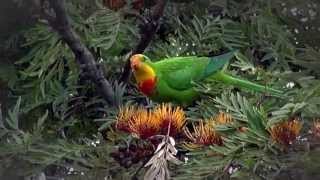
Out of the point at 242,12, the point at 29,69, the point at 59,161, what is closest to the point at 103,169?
the point at 59,161

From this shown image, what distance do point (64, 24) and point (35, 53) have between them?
0.20 m

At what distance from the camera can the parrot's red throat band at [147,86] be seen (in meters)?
0.78

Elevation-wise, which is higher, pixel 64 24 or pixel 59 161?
pixel 64 24

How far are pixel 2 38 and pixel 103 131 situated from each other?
0.19m

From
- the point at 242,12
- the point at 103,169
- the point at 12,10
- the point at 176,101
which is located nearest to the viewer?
the point at 103,169

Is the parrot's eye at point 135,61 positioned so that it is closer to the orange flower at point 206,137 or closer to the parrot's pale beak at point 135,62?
the parrot's pale beak at point 135,62

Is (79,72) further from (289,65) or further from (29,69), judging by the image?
(289,65)

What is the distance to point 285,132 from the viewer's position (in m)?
Result: 0.51

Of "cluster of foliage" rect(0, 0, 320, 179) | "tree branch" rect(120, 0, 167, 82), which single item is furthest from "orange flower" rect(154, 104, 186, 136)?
"tree branch" rect(120, 0, 167, 82)

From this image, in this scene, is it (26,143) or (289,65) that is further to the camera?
(289,65)

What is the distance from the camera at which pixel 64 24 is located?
0.64 meters

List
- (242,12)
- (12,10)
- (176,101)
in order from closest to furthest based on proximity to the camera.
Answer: (12,10), (176,101), (242,12)

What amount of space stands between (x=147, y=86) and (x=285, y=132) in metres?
0.30

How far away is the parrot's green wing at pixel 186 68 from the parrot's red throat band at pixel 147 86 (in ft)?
0.07
